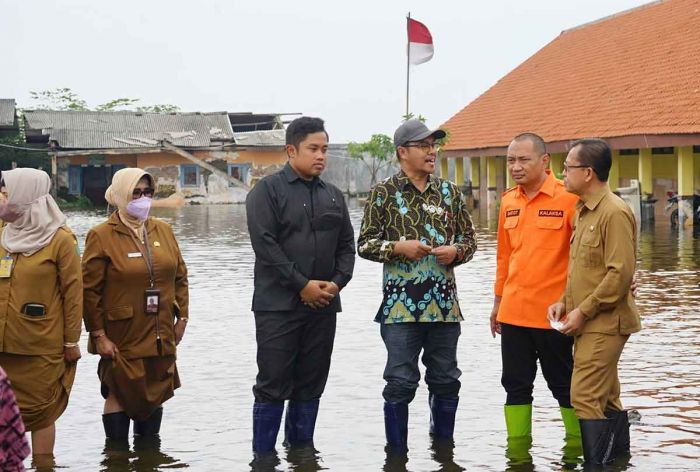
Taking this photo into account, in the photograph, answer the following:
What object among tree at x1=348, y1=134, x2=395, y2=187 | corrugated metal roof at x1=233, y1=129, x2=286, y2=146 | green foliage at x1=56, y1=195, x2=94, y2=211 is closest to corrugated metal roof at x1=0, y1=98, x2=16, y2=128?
green foliage at x1=56, y1=195, x2=94, y2=211

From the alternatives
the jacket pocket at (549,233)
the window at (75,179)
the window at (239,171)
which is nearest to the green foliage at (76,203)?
the window at (75,179)

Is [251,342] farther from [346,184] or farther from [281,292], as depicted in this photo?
[346,184]

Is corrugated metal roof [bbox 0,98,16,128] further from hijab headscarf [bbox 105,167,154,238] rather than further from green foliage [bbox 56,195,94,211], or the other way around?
hijab headscarf [bbox 105,167,154,238]

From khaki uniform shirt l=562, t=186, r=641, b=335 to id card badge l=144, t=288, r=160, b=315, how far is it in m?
2.17

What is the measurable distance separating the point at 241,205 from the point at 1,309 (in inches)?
1656

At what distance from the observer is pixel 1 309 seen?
612 centimetres

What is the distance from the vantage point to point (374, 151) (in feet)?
184

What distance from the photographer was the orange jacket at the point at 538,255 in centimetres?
655

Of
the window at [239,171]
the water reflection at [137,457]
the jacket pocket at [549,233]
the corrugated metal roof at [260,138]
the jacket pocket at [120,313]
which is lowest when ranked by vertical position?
the water reflection at [137,457]

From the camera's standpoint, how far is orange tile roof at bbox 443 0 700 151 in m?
26.9

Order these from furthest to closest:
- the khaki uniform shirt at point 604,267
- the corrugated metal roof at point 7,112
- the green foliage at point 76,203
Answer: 1. the corrugated metal roof at point 7,112
2. the green foliage at point 76,203
3. the khaki uniform shirt at point 604,267

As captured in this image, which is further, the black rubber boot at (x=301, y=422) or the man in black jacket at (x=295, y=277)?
the black rubber boot at (x=301, y=422)

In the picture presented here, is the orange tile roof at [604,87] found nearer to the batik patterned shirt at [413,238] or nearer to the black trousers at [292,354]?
the batik patterned shirt at [413,238]

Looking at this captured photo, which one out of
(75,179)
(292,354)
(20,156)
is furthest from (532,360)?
(75,179)
